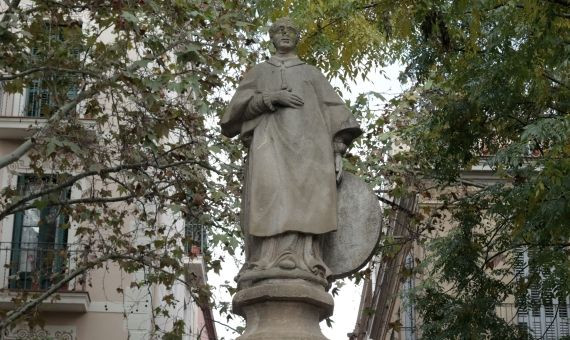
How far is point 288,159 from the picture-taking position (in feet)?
30.3

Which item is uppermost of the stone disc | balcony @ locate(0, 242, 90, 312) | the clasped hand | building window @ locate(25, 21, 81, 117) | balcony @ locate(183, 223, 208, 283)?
building window @ locate(25, 21, 81, 117)

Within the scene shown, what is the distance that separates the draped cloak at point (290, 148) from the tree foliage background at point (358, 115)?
2870 millimetres

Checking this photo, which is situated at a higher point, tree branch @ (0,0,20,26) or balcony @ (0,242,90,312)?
tree branch @ (0,0,20,26)

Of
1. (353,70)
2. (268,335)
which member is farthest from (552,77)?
(268,335)

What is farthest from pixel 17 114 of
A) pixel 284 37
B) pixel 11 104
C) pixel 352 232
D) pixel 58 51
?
pixel 352 232

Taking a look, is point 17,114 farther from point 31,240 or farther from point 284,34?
point 284,34

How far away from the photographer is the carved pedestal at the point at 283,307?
343 inches

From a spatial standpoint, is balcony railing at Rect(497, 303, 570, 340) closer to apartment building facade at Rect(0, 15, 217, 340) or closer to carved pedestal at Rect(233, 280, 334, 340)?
apartment building facade at Rect(0, 15, 217, 340)

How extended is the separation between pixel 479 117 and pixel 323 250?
6.05 m

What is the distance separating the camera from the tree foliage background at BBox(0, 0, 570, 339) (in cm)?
1301

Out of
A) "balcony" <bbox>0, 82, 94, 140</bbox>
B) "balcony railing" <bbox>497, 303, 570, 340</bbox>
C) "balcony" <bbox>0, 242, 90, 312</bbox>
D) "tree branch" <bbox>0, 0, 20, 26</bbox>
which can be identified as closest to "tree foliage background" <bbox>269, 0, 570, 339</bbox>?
"tree branch" <bbox>0, 0, 20, 26</bbox>

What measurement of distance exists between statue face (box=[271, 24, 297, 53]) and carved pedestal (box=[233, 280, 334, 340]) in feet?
6.52

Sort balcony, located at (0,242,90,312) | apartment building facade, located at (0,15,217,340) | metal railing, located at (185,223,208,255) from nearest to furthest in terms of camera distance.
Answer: metal railing, located at (185,223,208,255) < balcony, located at (0,242,90,312) < apartment building facade, located at (0,15,217,340)

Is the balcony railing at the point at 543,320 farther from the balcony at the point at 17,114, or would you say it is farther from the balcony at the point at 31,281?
the balcony at the point at 17,114
